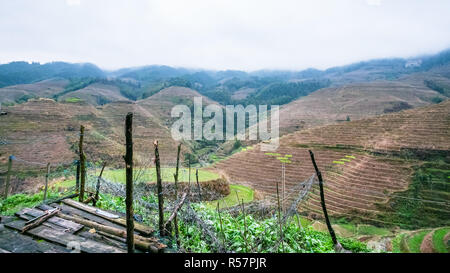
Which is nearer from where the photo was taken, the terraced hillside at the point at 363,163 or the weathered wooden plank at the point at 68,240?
the weathered wooden plank at the point at 68,240

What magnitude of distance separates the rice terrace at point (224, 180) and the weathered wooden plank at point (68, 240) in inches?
1.1

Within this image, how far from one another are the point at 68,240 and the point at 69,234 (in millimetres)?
210

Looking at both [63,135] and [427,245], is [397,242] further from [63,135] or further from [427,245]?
[63,135]

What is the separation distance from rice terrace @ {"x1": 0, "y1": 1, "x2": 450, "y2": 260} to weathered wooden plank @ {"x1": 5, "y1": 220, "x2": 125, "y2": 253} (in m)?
0.03

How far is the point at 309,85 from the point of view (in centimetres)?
11100

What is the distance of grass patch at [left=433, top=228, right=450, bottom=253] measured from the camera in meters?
12.1

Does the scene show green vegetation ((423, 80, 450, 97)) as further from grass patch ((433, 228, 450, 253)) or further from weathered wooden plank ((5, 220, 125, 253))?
weathered wooden plank ((5, 220, 125, 253))

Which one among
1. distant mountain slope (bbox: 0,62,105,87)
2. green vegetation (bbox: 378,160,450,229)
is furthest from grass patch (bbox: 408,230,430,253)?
distant mountain slope (bbox: 0,62,105,87)

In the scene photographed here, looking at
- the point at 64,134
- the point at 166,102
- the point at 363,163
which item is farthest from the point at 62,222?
the point at 166,102

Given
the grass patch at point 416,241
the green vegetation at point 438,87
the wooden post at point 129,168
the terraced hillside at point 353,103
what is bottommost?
the grass patch at point 416,241

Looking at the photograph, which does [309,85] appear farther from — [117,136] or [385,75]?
[117,136]

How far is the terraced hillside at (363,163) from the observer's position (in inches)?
783

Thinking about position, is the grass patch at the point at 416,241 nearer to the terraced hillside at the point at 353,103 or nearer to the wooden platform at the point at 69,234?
the wooden platform at the point at 69,234

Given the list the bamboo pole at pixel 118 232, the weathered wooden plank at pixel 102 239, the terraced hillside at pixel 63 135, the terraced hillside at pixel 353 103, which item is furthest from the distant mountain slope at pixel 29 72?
the weathered wooden plank at pixel 102 239
